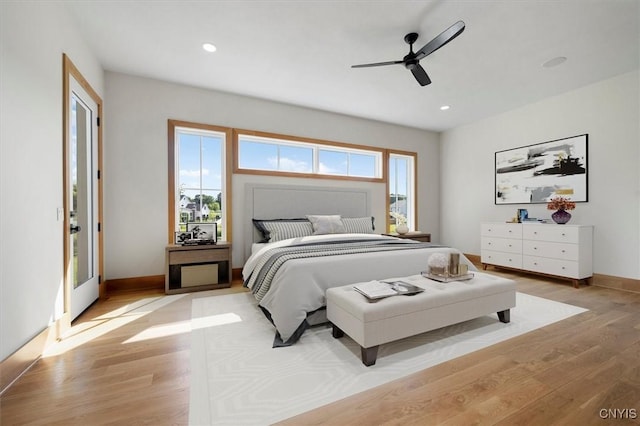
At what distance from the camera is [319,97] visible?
13.3ft

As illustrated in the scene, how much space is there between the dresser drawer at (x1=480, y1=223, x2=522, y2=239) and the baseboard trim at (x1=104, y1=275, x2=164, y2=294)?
16.8 feet

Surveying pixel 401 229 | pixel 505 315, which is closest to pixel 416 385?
pixel 505 315

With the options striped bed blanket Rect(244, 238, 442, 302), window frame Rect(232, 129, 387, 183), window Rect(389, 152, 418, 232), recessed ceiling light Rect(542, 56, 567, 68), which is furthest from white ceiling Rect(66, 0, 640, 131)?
striped bed blanket Rect(244, 238, 442, 302)

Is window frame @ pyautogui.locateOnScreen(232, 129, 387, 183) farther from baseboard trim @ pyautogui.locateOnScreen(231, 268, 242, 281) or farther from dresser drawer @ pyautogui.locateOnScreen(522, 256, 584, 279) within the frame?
dresser drawer @ pyautogui.locateOnScreen(522, 256, 584, 279)

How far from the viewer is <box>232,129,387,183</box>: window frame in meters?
4.05

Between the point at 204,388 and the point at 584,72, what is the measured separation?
5166 millimetres

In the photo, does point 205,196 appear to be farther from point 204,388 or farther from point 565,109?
point 565,109

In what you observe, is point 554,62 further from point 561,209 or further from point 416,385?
point 416,385

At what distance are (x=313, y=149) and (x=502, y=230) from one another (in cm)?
341

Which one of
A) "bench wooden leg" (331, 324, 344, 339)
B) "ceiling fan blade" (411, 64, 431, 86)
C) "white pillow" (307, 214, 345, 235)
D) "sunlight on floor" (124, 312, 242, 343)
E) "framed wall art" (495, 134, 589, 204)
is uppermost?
"ceiling fan blade" (411, 64, 431, 86)

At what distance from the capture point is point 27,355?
5.49 ft

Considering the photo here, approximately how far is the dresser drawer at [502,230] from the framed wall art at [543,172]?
0.58 meters

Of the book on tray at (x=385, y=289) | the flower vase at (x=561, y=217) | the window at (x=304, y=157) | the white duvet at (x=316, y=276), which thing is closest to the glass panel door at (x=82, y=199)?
the window at (x=304, y=157)

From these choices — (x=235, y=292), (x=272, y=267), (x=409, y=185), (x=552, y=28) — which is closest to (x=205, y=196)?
(x=235, y=292)
